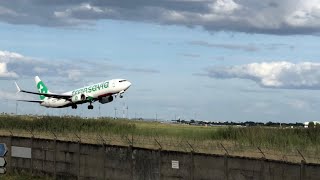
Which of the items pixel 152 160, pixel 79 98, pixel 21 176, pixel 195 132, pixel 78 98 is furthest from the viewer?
pixel 78 98

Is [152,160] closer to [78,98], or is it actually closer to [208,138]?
[208,138]

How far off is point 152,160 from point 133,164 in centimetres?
153

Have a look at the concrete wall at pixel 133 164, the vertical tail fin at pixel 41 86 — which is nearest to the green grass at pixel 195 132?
the concrete wall at pixel 133 164

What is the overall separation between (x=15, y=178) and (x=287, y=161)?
18.7 m

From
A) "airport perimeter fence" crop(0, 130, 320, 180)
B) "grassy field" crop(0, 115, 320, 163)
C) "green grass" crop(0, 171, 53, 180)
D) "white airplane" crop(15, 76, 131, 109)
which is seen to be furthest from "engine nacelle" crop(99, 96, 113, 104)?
"green grass" crop(0, 171, 53, 180)

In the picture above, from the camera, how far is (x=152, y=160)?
29.7 meters

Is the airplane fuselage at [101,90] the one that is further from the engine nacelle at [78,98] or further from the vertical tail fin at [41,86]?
the vertical tail fin at [41,86]

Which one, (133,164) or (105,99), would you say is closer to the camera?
(133,164)

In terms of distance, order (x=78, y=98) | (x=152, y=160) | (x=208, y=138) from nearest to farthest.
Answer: (x=152, y=160), (x=208, y=138), (x=78, y=98)

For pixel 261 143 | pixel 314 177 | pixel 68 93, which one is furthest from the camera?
pixel 68 93

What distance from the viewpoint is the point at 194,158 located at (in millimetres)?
27609

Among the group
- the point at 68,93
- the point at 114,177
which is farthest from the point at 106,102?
the point at 114,177

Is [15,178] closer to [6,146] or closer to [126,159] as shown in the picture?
[6,146]

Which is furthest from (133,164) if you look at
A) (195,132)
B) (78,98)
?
(78,98)
